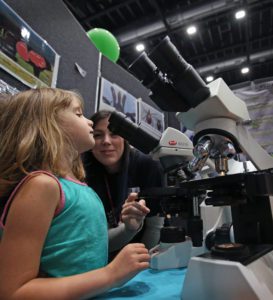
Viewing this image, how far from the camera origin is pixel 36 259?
0.39 m

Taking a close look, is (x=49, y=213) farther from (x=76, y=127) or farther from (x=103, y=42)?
(x=103, y=42)

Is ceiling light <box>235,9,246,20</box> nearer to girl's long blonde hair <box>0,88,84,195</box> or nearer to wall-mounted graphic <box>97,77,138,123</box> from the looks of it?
wall-mounted graphic <box>97,77,138,123</box>

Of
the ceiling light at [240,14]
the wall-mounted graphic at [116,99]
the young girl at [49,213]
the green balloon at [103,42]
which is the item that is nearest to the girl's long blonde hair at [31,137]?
the young girl at [49,213]

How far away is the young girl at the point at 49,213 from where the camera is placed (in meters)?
0.37

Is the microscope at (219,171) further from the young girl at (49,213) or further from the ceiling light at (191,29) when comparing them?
the ceiling light at (191,29)

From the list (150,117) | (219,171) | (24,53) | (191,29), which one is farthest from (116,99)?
(191,29)

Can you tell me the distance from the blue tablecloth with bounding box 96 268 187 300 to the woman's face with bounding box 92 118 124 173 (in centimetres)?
51

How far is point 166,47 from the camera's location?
483 millimetres

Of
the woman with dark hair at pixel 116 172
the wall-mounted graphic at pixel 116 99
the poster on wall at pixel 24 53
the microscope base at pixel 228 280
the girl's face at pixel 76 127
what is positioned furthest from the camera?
the wall-mounted graphic at pixel 116 99

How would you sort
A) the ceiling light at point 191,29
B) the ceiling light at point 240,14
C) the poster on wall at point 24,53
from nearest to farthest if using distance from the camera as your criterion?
the poster on wall at point 24,53, the ceiling light at point 240,14, the ceiling light at point 191,29

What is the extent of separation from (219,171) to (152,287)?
27cm

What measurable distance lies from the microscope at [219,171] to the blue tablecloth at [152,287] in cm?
6

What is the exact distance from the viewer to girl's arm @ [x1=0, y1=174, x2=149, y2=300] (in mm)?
358

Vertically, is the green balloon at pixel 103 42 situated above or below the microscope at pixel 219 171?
above
